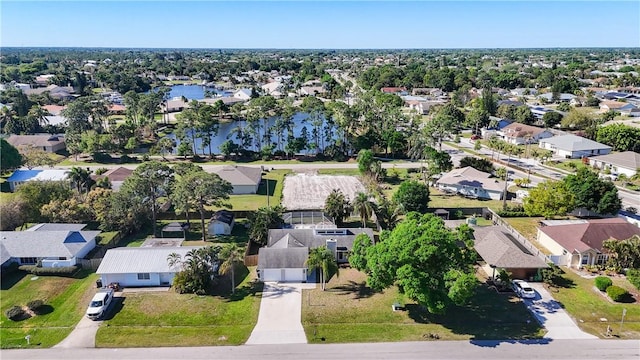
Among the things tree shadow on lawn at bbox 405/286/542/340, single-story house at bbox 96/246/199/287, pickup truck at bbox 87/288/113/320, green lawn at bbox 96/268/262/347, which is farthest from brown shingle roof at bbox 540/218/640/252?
pickup truck at bbox 87/288/113/320

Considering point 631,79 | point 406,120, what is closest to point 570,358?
point 406,120

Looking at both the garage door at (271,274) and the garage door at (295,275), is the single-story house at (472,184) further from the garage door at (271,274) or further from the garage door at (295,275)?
the garage door at (271,274)

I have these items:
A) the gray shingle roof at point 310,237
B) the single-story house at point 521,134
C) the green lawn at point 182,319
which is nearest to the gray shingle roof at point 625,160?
the single-story house at point 521,134

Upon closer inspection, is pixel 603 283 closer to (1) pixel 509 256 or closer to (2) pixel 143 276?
(1) pixel 509 256

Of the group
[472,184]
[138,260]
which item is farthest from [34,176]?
[472,184]

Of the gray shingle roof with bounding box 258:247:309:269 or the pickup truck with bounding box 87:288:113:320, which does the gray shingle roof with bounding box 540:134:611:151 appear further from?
the pickup truck with bounding box 87:288:113:320

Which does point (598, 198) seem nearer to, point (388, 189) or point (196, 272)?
point (388, 189)
